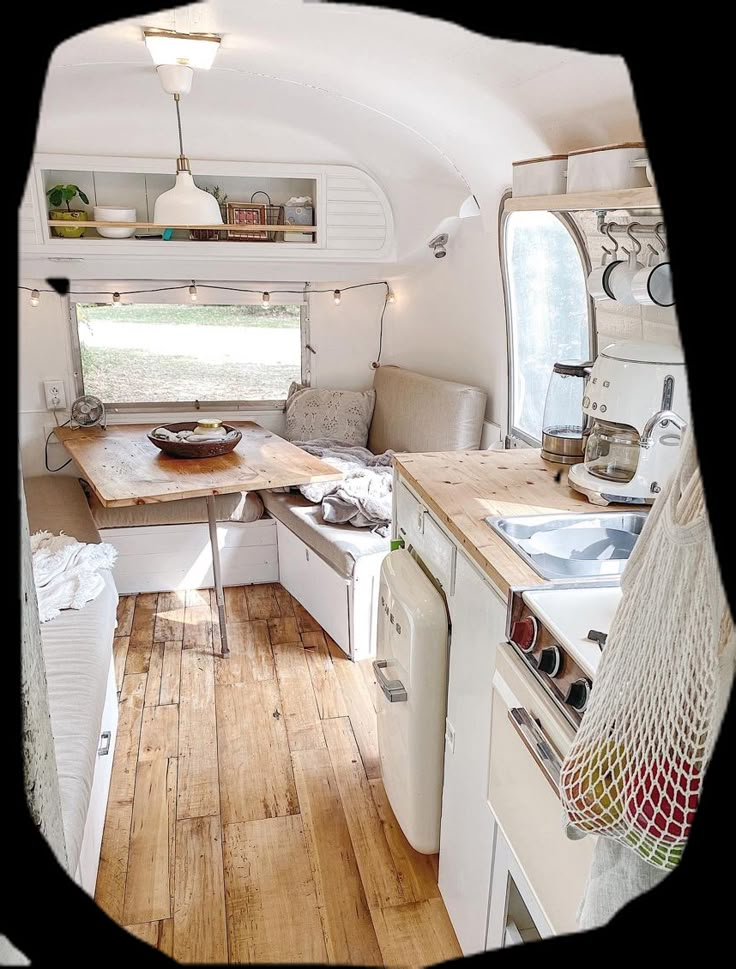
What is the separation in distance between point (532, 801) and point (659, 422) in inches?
34.7

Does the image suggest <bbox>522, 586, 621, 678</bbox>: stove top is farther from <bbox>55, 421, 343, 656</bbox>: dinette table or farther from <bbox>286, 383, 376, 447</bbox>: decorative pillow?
<bbox>286, 383, 376, 447</bbox>: decorative pillow

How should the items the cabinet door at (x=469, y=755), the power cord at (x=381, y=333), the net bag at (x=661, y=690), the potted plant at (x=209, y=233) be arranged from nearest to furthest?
1. the net bag at (x=661, y=690)
2. the cabinet door at (x=469, y=755)
3. the potted plant at (x=209, y=233)
4. the power cord at (x=381, y=333)

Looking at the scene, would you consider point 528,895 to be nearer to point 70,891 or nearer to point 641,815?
point 641,815

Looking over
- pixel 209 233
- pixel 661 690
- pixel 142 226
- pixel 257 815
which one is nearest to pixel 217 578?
pixel 257 815

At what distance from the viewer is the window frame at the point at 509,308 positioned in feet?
7.86

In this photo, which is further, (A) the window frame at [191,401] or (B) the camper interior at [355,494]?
(A) the window frame at [191,401]

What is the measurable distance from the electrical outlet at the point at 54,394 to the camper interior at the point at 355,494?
0.05ft

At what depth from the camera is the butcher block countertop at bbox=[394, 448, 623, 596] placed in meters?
1.45

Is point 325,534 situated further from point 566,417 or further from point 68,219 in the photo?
point 68,219

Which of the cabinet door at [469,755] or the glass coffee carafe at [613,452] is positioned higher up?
the glass coffee carafe at [613,452]

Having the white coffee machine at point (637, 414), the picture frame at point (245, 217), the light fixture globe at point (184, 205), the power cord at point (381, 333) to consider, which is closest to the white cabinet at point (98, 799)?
the white coffee machine at point (637, 414)

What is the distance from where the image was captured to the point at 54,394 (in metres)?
3.93

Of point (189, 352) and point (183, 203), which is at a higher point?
point (183, 203)

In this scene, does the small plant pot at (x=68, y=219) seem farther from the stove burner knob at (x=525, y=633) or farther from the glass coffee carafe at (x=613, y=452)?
the stove burner knob at (x=525, y=633)
